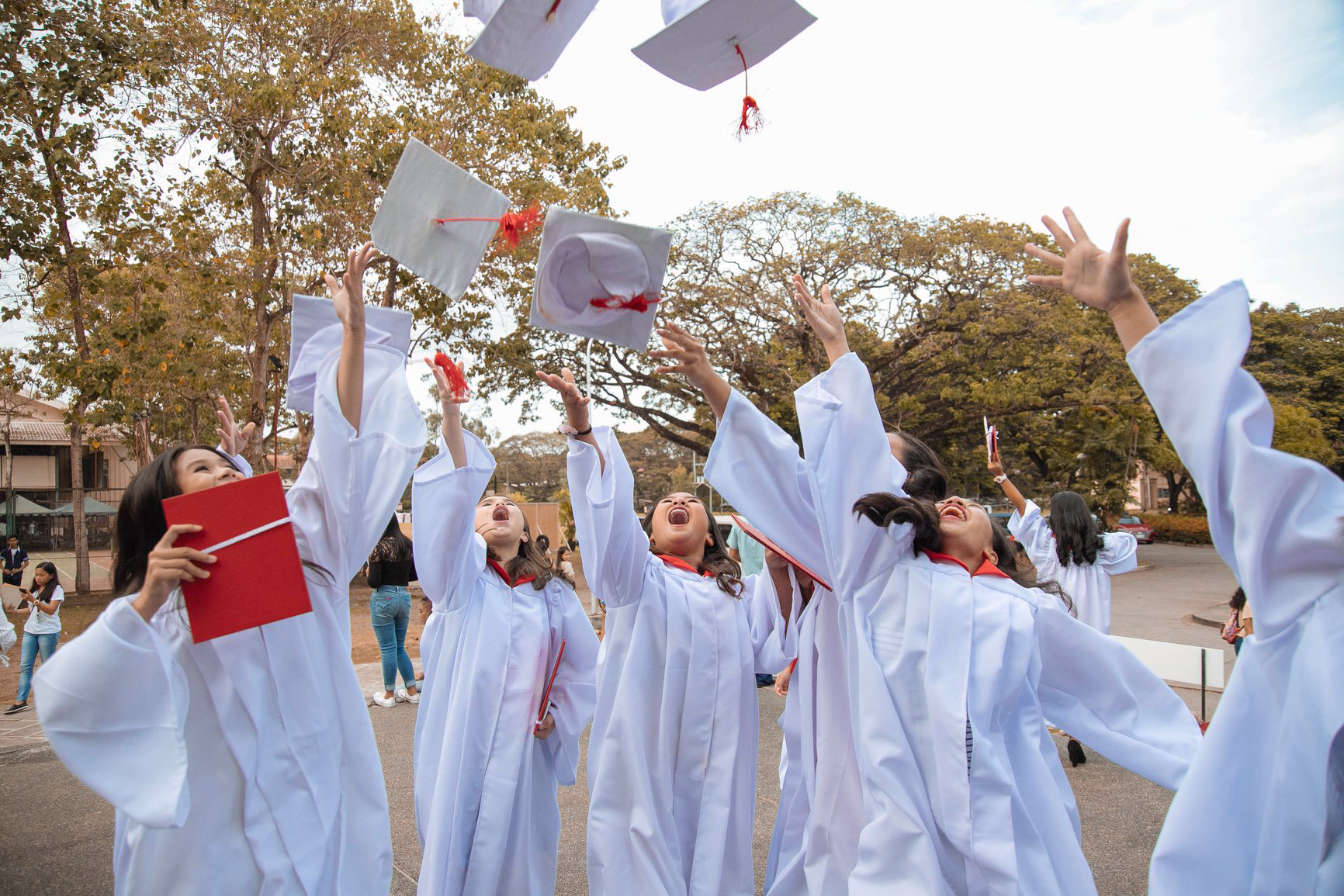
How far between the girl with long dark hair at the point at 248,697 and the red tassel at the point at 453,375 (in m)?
0.65

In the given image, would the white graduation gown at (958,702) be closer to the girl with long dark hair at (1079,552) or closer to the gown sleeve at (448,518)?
the gown sleeve at (448,518)

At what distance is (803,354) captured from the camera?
18406mm

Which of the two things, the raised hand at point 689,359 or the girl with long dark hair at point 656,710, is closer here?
the raised hand at point 689,359

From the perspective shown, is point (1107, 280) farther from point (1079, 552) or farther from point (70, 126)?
point (70, 126)

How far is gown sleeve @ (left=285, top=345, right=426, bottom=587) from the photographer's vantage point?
7.84ft

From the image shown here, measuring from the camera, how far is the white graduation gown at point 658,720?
3094 mm

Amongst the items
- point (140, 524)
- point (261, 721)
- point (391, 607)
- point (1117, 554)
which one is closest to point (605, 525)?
point (261, 721)

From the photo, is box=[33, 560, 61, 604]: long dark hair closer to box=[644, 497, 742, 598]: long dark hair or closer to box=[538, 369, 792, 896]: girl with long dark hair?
box=[644, 497, 742, 598]: long dark hair

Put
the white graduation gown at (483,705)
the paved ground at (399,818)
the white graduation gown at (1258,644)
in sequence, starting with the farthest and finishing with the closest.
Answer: the paved ground at (399,818) < the white graduation gown at (483,705) < the white graduation gown at (1258,644)

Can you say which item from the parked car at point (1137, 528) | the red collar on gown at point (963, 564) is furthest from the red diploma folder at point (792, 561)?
the parked car at point (1137, 528)

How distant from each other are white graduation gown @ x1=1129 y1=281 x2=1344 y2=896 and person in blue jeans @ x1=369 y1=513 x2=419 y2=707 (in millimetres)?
6598

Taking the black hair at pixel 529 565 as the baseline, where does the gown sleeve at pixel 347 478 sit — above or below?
above

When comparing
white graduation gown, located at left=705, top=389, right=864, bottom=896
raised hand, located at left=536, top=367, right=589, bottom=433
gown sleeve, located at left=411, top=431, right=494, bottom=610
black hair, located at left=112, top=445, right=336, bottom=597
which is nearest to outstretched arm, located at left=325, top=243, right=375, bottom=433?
black hair, located at left=112, top=445, right=336, bottom=597

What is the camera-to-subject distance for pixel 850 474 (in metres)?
2.61
